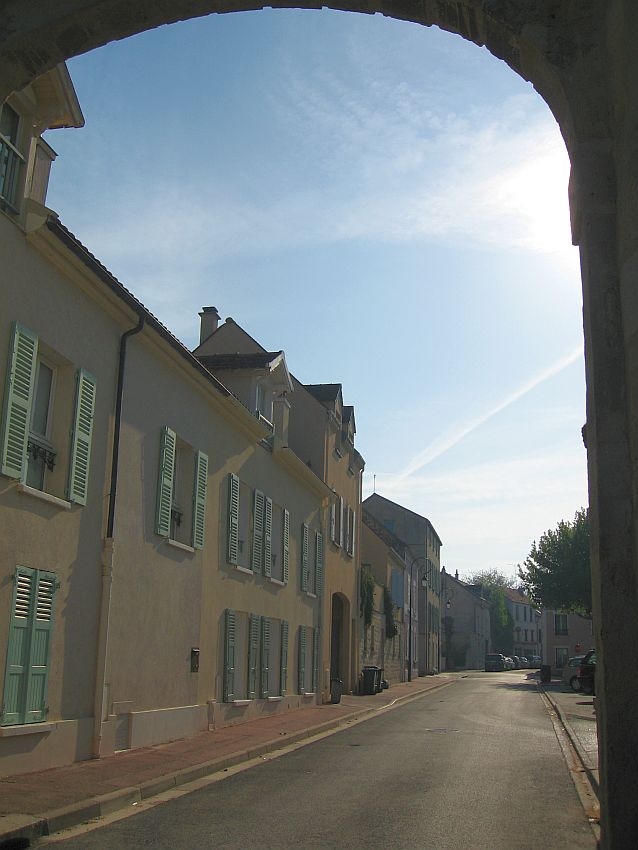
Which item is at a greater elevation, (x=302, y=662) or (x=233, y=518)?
(x=233, y=518)

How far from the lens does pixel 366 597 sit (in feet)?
107

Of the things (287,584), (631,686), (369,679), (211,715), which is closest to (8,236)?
(631,686)

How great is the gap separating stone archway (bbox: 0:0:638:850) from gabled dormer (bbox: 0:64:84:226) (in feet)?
19.2

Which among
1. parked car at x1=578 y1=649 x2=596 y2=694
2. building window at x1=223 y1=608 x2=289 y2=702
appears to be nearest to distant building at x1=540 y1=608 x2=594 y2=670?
parked car at x1=578 y1=649 x2=596 y2=694

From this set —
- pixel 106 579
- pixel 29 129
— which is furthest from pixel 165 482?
pixel 29 129

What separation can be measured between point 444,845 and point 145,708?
7.48 meters

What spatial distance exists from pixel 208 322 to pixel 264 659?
1113cm

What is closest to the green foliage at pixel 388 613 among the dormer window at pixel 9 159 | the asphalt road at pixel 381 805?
the asphalt road at pixel 381 805

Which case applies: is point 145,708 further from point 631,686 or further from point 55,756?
point 631,686

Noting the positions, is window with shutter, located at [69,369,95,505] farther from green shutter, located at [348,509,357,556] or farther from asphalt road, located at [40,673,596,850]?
green shutter, located at [348,509,357,556]

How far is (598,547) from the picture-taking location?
3.73m

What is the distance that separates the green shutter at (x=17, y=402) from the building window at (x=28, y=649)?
1272 mm

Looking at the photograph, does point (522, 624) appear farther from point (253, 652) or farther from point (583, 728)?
point (253, 652)

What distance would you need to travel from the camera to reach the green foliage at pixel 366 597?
3244 centimetres
